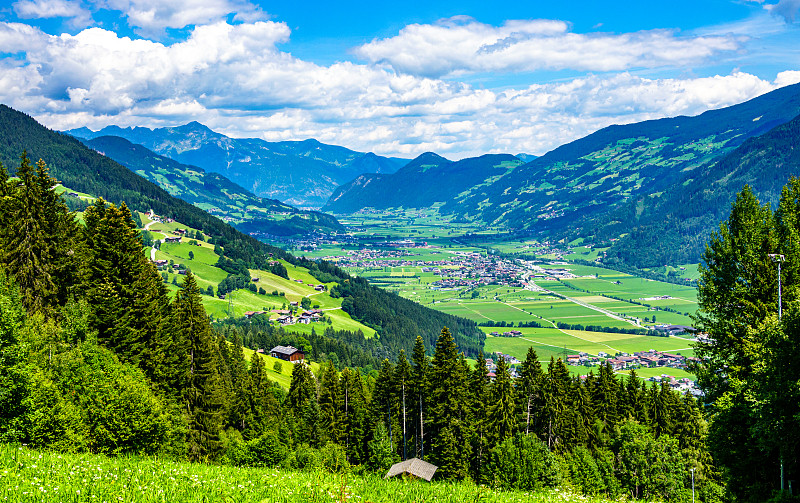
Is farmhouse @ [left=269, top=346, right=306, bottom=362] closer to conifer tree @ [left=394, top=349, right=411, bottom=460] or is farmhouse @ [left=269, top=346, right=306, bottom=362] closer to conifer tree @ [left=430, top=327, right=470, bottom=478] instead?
conifer tree @ [left=394, top=349, right=411, bottom=460]

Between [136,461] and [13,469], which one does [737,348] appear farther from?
[13,469]

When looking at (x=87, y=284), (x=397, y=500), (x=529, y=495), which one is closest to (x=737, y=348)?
(x=529, y=495)

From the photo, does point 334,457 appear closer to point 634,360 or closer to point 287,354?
point 287,354

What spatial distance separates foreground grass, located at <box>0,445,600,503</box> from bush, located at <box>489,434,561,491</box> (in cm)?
3111

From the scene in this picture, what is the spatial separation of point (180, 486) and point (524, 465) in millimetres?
38555

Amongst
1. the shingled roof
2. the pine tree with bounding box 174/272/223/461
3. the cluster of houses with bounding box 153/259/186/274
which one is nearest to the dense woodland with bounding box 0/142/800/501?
the pine tree with bounding box 174/272/223/461

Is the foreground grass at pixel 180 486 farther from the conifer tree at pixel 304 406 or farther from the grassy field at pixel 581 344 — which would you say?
the grassy field at pixel 581 344

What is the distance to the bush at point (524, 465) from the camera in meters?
42.1

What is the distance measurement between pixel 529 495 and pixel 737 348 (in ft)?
52.8

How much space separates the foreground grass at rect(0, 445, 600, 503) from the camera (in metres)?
9.95

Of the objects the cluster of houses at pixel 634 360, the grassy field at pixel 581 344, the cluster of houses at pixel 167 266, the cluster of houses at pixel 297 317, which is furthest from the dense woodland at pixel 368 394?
the cluster of houses at pixel 167 266

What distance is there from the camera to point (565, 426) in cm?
5825

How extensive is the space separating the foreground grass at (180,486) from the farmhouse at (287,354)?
111045mm

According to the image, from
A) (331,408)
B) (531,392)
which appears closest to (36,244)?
(331,408)
